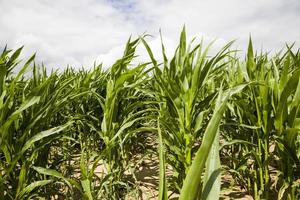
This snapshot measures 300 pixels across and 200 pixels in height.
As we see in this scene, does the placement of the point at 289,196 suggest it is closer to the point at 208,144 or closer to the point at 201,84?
the point at 201,84

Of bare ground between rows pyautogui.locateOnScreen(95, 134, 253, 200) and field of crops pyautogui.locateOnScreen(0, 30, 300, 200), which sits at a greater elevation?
field of crops pyautogui.locateOnScreen(0, 30, 300, 200)

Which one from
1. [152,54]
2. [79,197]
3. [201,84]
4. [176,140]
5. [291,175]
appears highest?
[152,54]

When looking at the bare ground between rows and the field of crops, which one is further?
the bare ground between rows

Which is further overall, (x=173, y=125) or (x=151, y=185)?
(x=151, y=185)

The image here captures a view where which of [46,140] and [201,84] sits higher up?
[201,84]

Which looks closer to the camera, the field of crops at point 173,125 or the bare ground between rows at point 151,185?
the field of crops at point 173,125

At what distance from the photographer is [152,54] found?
68.1 inches

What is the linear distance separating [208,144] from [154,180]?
6.35 feet

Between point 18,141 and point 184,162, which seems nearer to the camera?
point 18,141

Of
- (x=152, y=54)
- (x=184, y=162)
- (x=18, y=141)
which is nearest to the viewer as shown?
(x=18, y=141)

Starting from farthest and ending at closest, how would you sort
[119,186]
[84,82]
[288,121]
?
[84,82] → [119,186] → [288,121]

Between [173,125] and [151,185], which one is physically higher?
[173,125]

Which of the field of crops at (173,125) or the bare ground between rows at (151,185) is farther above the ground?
the field of crops at (173,125)

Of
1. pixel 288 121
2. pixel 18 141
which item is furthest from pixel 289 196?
pixel 18 141
